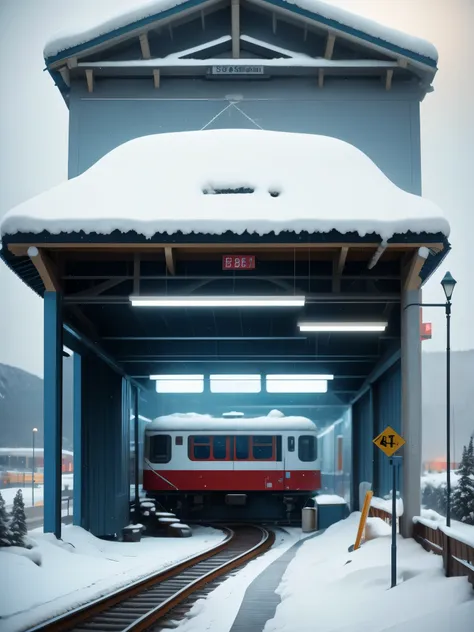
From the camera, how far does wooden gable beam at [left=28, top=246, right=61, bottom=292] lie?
16062 mm

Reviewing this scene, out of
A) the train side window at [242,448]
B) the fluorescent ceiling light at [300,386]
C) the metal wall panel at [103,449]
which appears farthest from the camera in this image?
the fluorescent ceiling light at [300,386]

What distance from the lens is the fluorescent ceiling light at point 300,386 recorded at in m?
33.1

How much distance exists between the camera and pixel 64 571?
47.7 feet

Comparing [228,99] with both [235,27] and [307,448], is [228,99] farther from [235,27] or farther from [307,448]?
[307,448]

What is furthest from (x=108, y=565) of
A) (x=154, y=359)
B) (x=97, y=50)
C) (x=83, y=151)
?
(x=97, y=50)

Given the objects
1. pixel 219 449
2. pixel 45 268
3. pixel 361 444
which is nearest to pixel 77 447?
pixel 45 268

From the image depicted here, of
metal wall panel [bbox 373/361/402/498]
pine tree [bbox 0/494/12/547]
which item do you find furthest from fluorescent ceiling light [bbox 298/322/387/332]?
pine tree [bbox 0/494/12/547]

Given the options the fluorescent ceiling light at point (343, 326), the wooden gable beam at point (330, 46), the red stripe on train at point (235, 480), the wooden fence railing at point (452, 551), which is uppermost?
the wooden gable beam at point (330, 46)

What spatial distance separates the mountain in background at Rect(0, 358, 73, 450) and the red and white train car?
24.7 meters

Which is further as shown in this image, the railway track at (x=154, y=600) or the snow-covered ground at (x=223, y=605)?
the railway track at (x=154, y=600)

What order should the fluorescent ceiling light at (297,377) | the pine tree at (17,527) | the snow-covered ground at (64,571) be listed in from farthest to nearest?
the fluorescent ceiling light at (297,377), the pine tree at (17,527), the snow-covered ground at (64,571)

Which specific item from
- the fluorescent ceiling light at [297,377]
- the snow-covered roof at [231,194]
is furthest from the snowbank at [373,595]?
the fluorescent ceiling light at [297,377]

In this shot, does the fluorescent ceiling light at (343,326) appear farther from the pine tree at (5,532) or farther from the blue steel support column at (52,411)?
the pine tree at (5,532)

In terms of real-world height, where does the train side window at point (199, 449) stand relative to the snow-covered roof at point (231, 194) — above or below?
below
